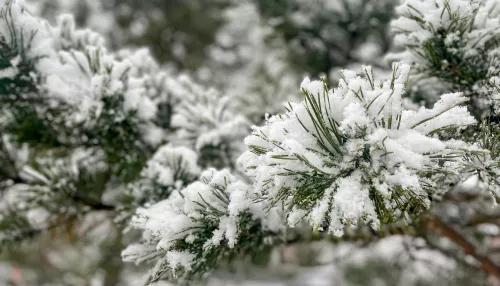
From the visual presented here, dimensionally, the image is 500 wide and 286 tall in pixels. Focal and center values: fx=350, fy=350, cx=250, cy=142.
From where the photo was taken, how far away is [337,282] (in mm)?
5047

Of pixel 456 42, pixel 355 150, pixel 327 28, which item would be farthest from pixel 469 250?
pixel 327 28

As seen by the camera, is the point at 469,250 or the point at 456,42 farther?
the point at 469,250

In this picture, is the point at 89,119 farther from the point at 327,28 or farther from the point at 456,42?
the point at 327,28

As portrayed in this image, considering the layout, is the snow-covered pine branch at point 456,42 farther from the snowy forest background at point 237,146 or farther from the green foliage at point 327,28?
the green foliage at point 327,28

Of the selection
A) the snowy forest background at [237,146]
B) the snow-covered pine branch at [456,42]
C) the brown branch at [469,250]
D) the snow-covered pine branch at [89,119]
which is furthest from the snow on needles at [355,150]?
the brown branch at [469,250]

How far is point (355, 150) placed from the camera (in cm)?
48

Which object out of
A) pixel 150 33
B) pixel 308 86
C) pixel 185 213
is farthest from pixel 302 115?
pixel 150 33

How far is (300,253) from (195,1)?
3.86m

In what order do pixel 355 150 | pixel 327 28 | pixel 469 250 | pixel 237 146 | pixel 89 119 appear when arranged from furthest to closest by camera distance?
pixel 327 28, pixel 469 250, pixel 237 146, pixel 89 119, pixel 355 150

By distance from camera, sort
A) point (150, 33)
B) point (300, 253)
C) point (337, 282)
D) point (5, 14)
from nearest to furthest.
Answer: point (5, 14) → point (150, 33) → point (337, 282) → point (300, 253)

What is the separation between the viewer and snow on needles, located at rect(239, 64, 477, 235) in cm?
47

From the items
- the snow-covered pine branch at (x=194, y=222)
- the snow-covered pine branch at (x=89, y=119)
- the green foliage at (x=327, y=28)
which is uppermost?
the green foliage at (x=327, y=28)

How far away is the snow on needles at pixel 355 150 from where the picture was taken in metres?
0.47

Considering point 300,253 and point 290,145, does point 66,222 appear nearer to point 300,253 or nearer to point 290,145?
point 290,145
